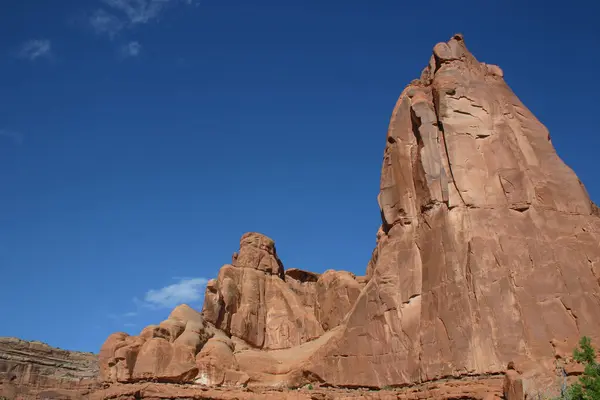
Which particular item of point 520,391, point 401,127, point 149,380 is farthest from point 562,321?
point 149,380

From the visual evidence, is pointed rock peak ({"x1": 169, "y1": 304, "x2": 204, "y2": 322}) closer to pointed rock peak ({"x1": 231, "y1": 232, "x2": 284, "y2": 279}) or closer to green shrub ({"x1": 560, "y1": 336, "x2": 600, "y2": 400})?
pointed rock peak ({"x1": 231, "y1": 232, "x2": 284, "y2": 279})

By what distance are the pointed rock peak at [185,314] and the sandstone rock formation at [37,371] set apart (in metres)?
9.39

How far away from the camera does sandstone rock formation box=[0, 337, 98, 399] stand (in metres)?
53.2

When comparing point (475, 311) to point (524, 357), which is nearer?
point (524, 357)

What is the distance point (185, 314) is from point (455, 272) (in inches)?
1163

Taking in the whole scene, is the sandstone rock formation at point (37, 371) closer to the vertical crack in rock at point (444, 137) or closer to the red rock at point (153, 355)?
the red rock at point (153, 355)

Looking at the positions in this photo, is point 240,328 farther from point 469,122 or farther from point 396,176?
point 469,122

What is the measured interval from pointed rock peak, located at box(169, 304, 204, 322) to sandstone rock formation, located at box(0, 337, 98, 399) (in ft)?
30.8

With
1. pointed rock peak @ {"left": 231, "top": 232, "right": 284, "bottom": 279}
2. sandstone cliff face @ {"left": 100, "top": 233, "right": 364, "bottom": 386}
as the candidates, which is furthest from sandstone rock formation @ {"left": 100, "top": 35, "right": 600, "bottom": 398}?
pointed rock peak @ {"left": 231, "top": 232, "right": 284, "bottom": 279}

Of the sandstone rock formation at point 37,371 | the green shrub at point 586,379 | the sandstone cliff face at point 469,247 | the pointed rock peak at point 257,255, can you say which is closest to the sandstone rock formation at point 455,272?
the sandstone cliff face at point 469,247

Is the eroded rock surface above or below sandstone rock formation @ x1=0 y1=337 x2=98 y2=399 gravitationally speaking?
above

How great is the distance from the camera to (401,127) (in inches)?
2110

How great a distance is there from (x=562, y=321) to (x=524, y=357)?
3.66 metres

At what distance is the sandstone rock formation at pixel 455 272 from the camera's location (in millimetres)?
40000
